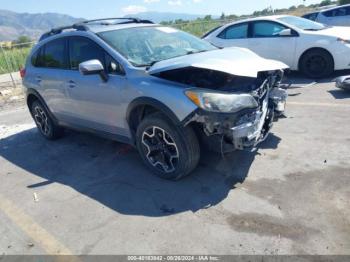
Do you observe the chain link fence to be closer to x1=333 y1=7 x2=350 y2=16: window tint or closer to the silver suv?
the silver suv

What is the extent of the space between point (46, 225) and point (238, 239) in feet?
6.50

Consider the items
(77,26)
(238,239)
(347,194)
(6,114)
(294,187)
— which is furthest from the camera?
(6,114)

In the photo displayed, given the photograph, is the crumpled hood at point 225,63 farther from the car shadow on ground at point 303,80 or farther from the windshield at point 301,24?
the windshield at point 301,24

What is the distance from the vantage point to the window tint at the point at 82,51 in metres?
4.57

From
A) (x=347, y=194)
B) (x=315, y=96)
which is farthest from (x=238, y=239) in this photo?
(x=315, y=96)

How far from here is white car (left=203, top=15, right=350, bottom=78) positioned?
790cm

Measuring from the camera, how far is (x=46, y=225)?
3.65m

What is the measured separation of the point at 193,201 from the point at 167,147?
726mm

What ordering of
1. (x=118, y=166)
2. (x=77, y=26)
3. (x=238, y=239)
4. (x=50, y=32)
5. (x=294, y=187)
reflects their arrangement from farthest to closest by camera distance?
1. (x=50, y=32)
2. (x=77, y=26)
3. (x=118, y=166)
4. (x=294, y=187)
5. (x=238, y=239)

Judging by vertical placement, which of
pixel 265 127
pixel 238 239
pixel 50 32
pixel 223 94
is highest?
pixel 50 32

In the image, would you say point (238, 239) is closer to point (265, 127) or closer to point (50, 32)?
point (265, 127)

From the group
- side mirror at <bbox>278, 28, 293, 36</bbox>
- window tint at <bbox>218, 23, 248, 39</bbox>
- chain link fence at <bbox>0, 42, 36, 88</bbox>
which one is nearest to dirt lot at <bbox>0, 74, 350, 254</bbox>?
side mirror at <bbox>278, 28, 293, 36</bbox>

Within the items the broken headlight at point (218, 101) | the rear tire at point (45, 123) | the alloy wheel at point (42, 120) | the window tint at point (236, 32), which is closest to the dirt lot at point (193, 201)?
the rear tire at point (45, 123)

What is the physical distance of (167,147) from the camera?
4.08 m
